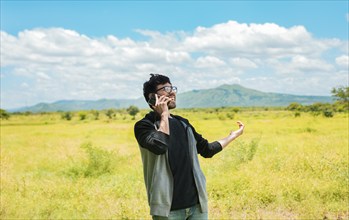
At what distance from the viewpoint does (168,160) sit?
311 cm

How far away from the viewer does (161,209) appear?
3.05 meters

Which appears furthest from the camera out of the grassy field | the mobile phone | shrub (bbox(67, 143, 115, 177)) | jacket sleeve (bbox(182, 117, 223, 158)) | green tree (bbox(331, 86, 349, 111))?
green tree (bbox(331, 86, 349, 111))

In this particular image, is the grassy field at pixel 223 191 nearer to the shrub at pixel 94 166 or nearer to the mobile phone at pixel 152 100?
the shrub at pixel 94 166

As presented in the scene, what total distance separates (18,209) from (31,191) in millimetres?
2017

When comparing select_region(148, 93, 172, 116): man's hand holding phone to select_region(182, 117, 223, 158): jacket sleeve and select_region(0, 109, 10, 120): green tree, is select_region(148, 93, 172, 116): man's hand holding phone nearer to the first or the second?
select_region(182, 117, 223, 158): jacket sleeve

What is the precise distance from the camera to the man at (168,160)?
3051mm

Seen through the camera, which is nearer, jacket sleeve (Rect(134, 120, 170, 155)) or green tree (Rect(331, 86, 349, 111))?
jacket sleeve (Rect(134, 120, 170, 155))

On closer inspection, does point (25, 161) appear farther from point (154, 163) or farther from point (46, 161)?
point (154, 163)

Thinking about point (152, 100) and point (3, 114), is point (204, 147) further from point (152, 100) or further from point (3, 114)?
point (3, 114)

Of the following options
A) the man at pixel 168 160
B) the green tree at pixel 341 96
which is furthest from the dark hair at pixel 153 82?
the green tree at pixel 341 96

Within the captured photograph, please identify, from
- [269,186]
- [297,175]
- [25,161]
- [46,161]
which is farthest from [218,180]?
[25,161]

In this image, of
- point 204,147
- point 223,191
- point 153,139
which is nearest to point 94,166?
point 223,191

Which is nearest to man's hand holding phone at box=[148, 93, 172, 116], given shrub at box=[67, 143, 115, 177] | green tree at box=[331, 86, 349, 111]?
shrub at box=[67, 143, 115, 177]

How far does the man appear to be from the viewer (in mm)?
3051
